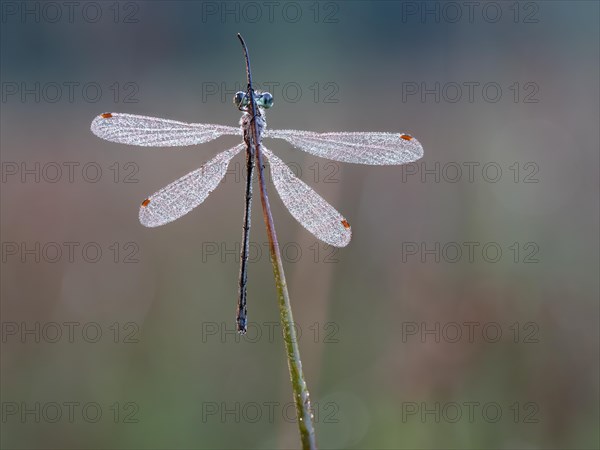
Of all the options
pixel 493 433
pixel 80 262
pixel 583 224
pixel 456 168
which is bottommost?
pixel 493 433

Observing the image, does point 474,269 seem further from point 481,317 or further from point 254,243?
point 254,243

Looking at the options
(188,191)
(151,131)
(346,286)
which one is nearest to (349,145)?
(188,191)

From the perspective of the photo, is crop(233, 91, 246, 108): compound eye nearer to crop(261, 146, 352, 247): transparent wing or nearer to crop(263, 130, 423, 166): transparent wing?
crop(261, 146, 352, 247): transparent wing

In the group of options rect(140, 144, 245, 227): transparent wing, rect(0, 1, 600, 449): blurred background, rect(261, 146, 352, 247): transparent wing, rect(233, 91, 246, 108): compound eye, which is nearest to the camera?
rect(233, 91, 246, 108): compound eye

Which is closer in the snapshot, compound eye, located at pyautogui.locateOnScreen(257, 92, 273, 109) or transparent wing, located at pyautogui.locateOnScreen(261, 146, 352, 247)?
compound eye, located at pyautogui.locateOnScreen(257, 92, 273, 109)

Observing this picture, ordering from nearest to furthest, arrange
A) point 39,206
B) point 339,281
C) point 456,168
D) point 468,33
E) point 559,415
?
point 559,415 → point 339,281 → point 456,168 → point 39,206 → point 468,33

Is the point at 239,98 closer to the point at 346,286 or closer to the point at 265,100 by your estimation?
the point at 265,100

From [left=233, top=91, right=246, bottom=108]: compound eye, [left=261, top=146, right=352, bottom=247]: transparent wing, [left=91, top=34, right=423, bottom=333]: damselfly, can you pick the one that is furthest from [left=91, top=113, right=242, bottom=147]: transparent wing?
[left=233, top=91, right=246, bottom=108]: compound eye

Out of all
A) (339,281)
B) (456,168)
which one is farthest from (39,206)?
(456,168)
